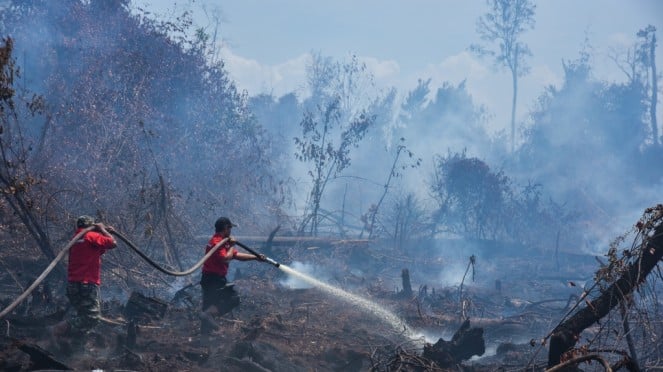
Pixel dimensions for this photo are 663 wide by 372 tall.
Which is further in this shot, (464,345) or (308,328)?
(308,328)

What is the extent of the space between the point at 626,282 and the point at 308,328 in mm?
5648

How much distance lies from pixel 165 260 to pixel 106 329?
560cm

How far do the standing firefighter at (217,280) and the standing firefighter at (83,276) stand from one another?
5.18 ft

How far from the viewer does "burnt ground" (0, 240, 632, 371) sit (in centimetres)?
700

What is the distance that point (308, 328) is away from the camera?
9445mm

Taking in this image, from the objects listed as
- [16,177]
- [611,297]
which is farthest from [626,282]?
[16,177]

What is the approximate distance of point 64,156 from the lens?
16344 millimetres

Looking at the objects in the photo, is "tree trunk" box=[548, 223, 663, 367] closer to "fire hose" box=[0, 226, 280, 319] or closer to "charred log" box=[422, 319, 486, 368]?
"charred log" box=[422, 319, 486, 368]

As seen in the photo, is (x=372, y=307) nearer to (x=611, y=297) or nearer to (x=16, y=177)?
(x=16, y=177)

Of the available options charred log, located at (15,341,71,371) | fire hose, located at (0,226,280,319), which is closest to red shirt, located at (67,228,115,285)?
fire hose, located at (0,226,280,319)

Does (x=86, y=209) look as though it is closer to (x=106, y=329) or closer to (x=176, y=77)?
(x=106, y=329)

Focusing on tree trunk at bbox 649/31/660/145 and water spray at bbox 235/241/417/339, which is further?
tree trunk at bbox 649/31/660/145

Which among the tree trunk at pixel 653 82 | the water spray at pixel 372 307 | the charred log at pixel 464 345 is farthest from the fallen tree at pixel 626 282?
the tree trunk at pixel 653 82

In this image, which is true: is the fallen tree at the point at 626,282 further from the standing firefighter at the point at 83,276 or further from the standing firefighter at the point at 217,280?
the standing firefighter at the point at 83,276
